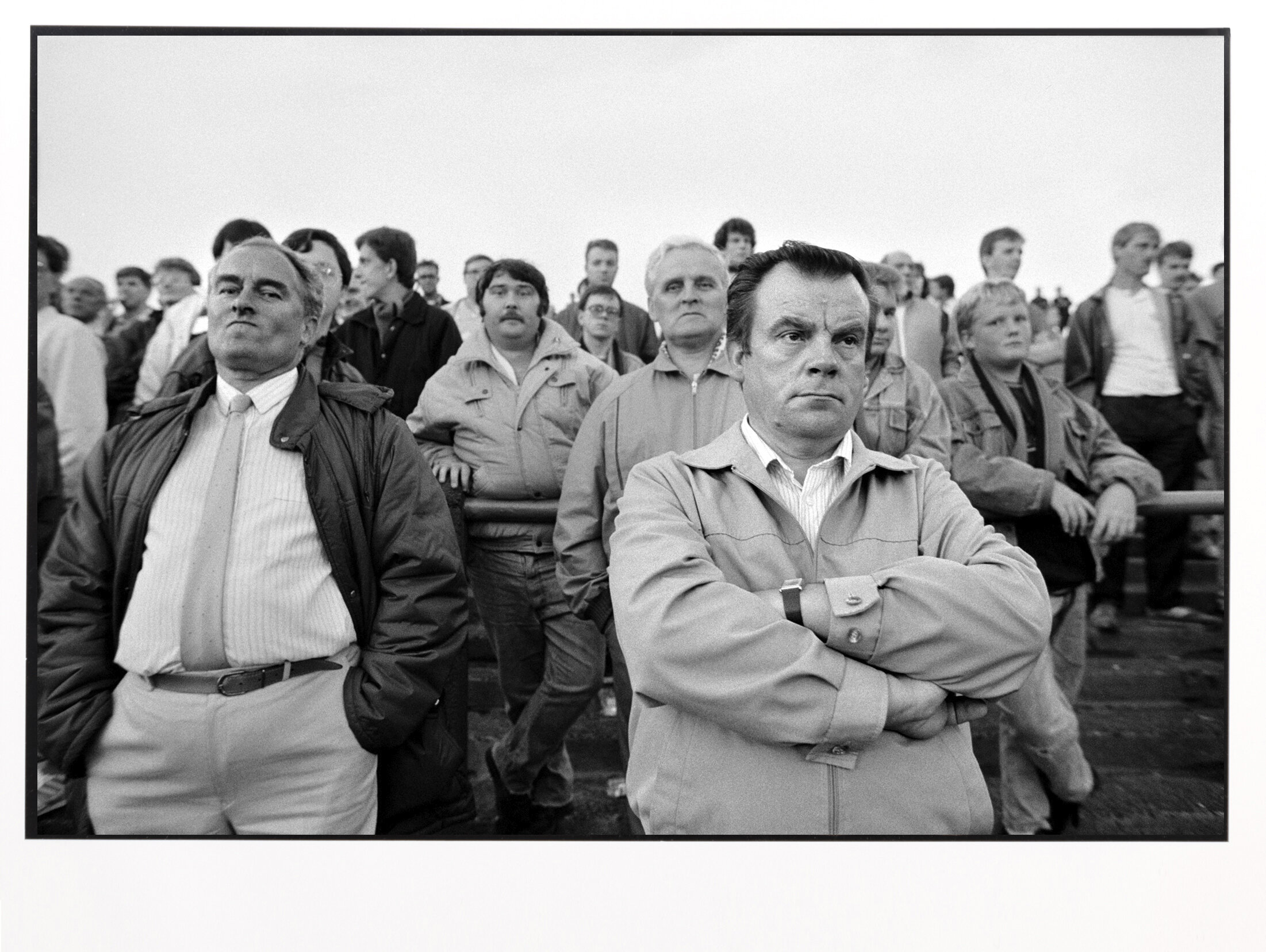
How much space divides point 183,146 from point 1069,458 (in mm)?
2391

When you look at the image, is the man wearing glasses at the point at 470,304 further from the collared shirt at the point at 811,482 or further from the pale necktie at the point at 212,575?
the collared shirt at the point at 811,482

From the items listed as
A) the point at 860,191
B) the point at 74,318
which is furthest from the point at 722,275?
the point at 74,318

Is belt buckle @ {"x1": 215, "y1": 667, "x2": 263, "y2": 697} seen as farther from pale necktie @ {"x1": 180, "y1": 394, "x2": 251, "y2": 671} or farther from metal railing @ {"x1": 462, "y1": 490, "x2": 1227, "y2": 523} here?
metal railing @ {"x1": 462, "y1": 490, "x2": 1227, "y2": 523}

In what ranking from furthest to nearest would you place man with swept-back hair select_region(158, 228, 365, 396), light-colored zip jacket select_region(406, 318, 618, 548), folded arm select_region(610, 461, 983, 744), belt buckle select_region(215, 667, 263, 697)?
light-colored zip jacket select_region(406, 318, 618, 548) < man with swept-back hair select_region(158, 228, 365, 396) < belt buckle select_region(215, 667, 263, 697) < folded arm select_region(610, 461, 983, 744)

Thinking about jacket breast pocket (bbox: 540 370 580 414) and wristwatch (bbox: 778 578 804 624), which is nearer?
wristwatch (bbox: 778 578 804 624)

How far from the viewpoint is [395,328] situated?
2840 mm

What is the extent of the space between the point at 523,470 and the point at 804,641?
3.25 feet

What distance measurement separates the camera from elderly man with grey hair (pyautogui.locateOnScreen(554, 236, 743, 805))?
2.78 meters

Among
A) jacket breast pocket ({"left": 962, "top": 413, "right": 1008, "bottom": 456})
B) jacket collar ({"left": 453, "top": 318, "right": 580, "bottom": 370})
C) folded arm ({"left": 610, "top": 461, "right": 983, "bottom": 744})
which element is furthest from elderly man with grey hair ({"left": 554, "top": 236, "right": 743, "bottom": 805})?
jacket breast pocket ({"left": 962, "top": 413, "right": 1008, "bottom": 456})

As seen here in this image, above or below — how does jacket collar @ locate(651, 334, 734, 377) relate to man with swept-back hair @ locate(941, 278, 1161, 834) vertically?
above

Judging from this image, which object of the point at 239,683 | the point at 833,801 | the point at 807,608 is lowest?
the point at 833,801

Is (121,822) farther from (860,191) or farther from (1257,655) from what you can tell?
(1257,655)

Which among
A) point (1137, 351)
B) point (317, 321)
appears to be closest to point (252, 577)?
point (317, 321)

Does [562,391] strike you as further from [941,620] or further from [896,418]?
[941,620]
